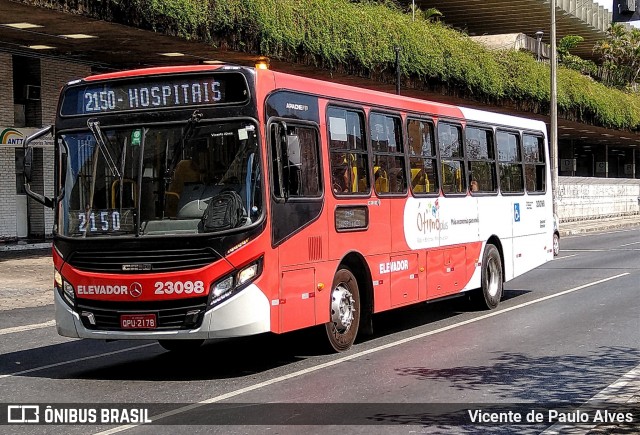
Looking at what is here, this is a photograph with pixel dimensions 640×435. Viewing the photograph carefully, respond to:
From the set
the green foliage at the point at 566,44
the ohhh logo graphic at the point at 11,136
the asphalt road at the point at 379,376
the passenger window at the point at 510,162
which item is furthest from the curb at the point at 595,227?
the asphalt road at the point at 379,376

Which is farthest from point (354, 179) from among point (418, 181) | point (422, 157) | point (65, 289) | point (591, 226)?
point (591, 226)

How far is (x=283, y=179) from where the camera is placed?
10609 millimetres

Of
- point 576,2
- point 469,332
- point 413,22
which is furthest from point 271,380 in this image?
point 576,2

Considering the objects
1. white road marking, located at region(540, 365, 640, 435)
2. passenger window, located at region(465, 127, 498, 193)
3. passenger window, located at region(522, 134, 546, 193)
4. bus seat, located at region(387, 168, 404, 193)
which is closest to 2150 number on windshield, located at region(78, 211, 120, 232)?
bus seat, located at region(387, 168, 404, 193)

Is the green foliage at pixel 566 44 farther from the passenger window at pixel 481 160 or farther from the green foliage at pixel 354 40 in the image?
the passenger window at pixel 481 160

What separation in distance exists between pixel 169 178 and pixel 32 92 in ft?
64.5

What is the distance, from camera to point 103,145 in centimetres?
1055

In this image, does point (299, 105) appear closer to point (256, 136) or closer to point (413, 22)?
point (256, 136)

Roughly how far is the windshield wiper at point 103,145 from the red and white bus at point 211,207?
14 millimetres

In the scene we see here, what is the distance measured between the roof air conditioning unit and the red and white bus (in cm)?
1803

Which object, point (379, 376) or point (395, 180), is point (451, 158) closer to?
point (395, 180)

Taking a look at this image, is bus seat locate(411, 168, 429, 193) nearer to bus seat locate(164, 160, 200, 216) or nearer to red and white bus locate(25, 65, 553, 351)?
red and white bus locate(25, 65, 553, 351)

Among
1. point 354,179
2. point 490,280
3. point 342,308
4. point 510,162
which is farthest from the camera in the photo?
point 510,162

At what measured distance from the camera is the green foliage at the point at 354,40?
24.4 metres
